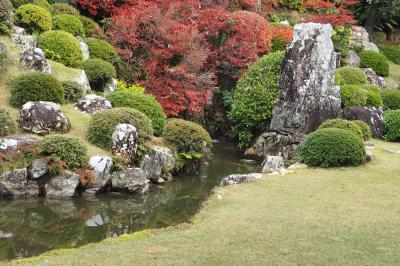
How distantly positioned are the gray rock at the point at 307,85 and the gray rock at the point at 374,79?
862 centimetres

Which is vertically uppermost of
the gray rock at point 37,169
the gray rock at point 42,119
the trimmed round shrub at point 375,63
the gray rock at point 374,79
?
the trimmed round shrub at point 375,63

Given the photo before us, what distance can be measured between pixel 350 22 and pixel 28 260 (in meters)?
26.8

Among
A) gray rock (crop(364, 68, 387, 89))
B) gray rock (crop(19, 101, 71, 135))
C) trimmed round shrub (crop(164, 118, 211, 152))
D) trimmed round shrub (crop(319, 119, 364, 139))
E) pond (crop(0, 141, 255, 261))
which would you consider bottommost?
pond (crop(0, 141, 255, 261))

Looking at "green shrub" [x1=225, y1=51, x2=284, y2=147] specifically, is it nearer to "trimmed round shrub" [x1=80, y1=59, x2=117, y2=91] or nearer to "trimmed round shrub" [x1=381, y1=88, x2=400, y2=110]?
"trimmed round shrub" [x1=80, y1=59, x2=117, y2=91]

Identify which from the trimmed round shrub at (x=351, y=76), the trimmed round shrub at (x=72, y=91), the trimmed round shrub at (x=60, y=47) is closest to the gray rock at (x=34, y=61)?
the trimmed round shrub at (x=72, y=91)

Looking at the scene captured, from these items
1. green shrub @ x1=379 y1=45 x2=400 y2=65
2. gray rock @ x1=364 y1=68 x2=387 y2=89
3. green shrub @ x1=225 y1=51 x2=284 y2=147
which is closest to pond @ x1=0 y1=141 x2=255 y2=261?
green shrub @ x1=225 y1=51 x2=284 y2=147

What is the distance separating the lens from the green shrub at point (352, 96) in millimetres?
20453

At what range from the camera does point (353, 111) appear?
19.9 metres

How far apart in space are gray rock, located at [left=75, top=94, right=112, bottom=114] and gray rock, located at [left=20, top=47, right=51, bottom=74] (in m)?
1.75

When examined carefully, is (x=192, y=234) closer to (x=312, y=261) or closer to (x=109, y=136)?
(x=312, y=261)

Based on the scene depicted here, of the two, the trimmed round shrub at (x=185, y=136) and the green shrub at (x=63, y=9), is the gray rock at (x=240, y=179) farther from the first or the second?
the green shrub at (x=63, y=9)

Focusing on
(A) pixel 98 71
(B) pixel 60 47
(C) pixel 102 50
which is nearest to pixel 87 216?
(A) pixel 98 71

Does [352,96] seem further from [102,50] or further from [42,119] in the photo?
[42,119]

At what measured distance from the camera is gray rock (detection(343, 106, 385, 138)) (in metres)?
19.8
